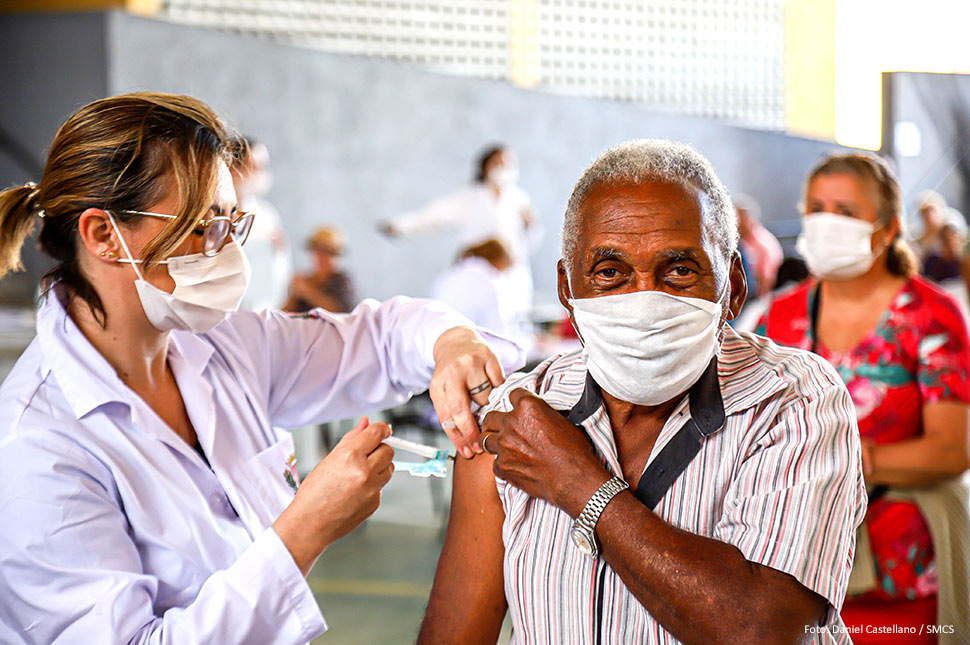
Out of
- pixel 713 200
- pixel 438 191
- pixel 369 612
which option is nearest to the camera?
pixel 713 200

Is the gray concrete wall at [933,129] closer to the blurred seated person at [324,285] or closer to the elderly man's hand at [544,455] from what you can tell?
the elderly man's hand at [544,455]

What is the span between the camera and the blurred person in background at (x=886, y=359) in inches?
87.6

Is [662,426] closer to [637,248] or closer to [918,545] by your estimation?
[637,248]

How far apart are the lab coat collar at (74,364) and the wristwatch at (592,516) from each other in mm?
784

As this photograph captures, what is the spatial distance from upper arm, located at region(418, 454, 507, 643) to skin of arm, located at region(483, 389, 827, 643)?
0.18 metres

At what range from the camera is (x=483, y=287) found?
513cm

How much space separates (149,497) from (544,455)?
0.66m

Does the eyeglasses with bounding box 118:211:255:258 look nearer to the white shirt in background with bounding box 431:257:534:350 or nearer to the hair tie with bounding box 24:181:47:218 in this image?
the hair tie with bounding box 24:181:47:218

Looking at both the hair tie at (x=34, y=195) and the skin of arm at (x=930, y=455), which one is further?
the skin of arm at (x=930, y=455)

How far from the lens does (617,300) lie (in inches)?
51.2

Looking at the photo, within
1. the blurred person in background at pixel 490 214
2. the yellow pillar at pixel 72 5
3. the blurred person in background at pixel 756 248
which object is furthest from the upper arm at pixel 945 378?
the yellow pillar at pixel 72 5

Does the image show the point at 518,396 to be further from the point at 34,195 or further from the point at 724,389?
the point at 34,195

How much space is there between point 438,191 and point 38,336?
848 cm

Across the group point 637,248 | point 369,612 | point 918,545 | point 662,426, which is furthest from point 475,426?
point 369,612
